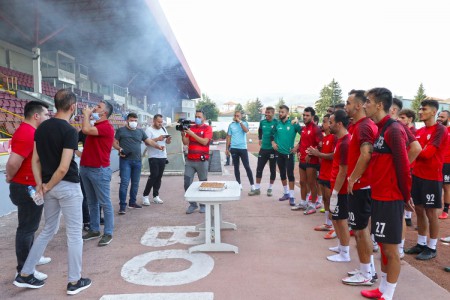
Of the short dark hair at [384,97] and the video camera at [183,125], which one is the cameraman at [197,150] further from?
the short dark hair at [384,97]

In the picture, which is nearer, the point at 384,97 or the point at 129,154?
the point at 384,97

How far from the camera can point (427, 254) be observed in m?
3.89

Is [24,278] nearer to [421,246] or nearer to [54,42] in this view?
[421,246]

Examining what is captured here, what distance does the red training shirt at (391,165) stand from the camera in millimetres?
2588

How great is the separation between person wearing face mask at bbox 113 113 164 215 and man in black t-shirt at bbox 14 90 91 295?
2.76 meters

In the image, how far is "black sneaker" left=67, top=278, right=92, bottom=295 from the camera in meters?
2.98

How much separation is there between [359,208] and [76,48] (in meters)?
19.2

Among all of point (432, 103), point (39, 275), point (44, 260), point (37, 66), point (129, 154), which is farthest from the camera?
point (37, 66)

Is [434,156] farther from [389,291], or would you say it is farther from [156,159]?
[156,159]

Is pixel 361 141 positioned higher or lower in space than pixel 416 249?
higher

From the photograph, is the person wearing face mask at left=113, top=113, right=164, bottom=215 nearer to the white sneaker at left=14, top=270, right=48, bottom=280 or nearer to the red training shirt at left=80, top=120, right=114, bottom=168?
the red training shirt at left=80, top=120, right=114, bottom=168

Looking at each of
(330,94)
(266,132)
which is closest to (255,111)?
(330,94)

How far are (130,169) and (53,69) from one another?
1575 cm

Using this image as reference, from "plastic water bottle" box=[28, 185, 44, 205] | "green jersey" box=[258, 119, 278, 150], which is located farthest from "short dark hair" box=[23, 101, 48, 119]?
"green jersey" box=[258, 119, 278, 150]
